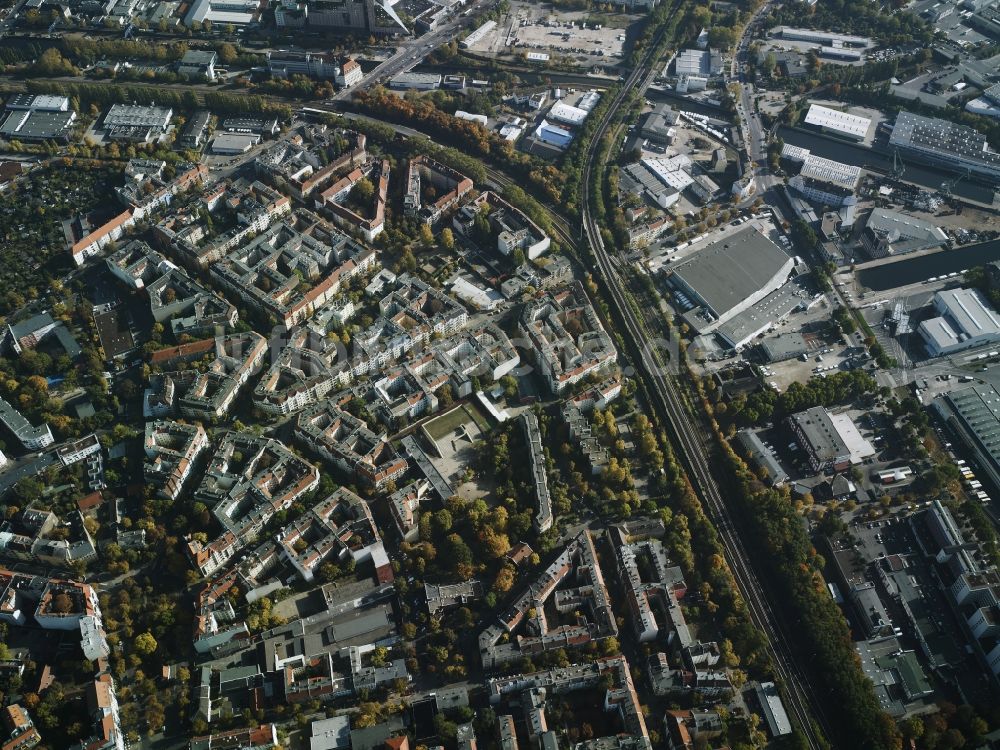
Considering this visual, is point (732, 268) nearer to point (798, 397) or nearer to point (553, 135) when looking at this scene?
point (798, 397)

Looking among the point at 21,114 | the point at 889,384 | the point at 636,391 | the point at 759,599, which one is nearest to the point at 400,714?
the point at 759,599

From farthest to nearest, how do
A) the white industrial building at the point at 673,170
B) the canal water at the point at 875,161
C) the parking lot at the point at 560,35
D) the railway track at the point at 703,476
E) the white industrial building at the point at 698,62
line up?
the parking lot at the point at 560,35
the white industrial building at the point at 698,62
the canal water at the point at 875,161
the white industrial building at the point at 673,170
the railway track at the point at 703,476

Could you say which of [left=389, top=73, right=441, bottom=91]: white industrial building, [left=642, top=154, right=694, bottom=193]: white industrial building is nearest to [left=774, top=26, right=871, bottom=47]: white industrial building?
[left=642, top=154, right=694, bottom=193]: white industrial building

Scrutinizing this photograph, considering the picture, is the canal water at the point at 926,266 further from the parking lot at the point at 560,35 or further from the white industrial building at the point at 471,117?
the parking lot at the point at 560,35

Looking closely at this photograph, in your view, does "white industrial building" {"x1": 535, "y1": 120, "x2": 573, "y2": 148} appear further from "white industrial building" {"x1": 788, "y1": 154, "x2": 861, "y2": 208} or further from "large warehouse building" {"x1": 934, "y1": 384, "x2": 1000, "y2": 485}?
"large warehouse building" {"x1": 934, "y1": 384, "x2": 1000, "y2": 485}

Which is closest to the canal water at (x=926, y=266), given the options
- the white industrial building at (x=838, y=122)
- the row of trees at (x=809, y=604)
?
the white industrial building at (x=838, y=122)

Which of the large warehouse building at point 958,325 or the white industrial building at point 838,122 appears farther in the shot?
the white industrial building at point 838,122

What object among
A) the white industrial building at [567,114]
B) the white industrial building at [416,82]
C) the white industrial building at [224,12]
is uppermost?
the white industrial building at [224,12]
